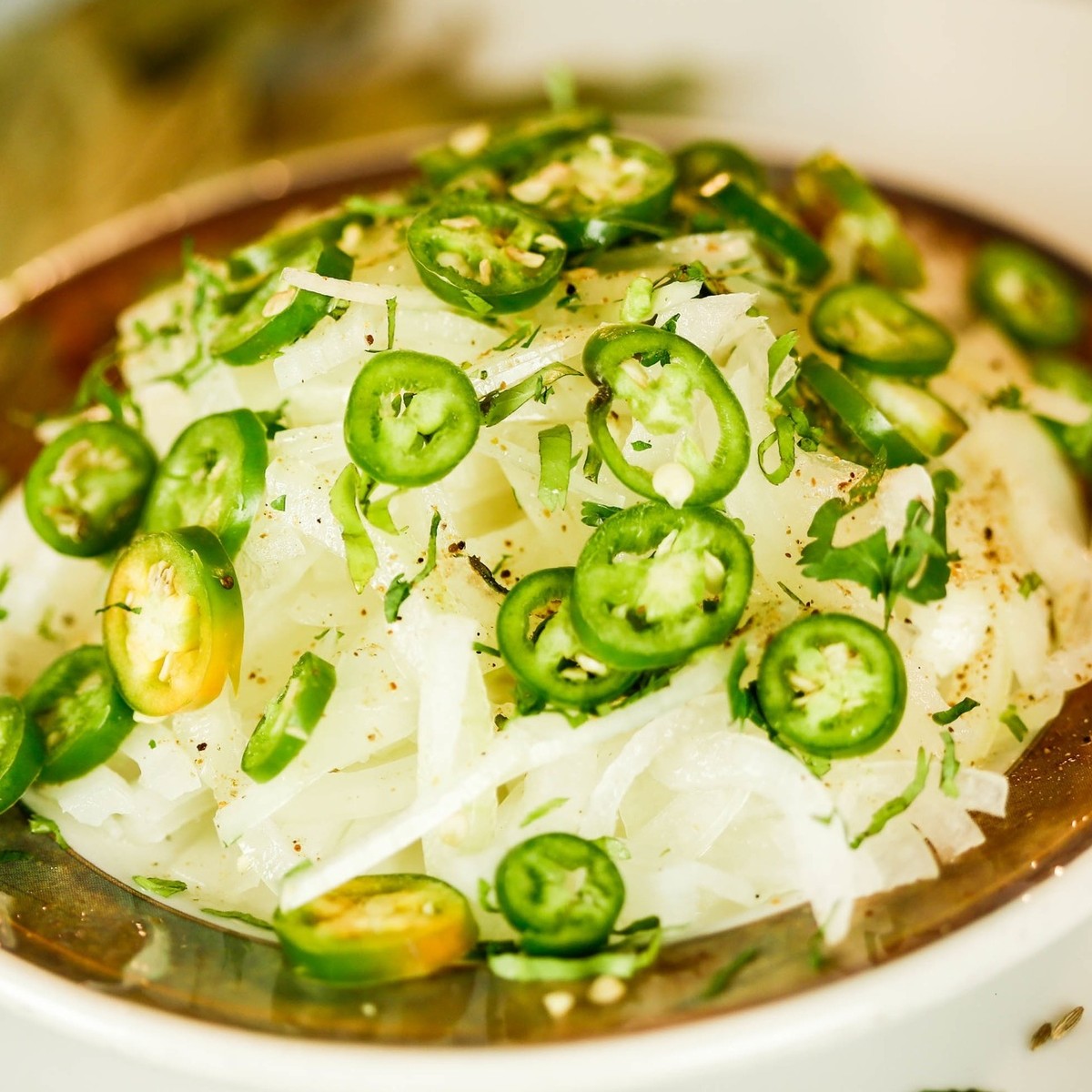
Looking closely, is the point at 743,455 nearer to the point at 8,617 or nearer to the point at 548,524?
the point at 548,524

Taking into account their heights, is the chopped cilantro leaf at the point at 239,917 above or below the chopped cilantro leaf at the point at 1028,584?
below

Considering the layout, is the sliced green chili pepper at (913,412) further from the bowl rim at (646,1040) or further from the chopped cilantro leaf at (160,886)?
the chopped cilantro leaf at (160,886)

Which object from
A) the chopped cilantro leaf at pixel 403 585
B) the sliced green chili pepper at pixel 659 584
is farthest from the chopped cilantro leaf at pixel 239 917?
the sliced green chili pepper at pixel 659 584

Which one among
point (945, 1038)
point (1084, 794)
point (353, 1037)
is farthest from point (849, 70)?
point (353, 1037)

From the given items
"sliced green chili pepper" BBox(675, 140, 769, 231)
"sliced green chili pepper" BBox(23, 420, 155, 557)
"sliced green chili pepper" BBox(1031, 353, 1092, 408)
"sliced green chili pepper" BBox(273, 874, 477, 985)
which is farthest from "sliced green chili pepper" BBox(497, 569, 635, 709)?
"sliced green chili pepper" BBox(1031, 353, 1092, 408)

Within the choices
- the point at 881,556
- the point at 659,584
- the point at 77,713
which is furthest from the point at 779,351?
the point at 77,713

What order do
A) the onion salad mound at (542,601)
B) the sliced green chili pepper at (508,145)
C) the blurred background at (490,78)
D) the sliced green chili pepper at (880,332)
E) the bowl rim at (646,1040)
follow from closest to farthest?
the bowl rim at (646,1040)
the onion salad mound at (542,601)
the sliced green chili pepper at (880,332)
the sliced green chili pepper at (508,145)
the blurred background at (490,78)
